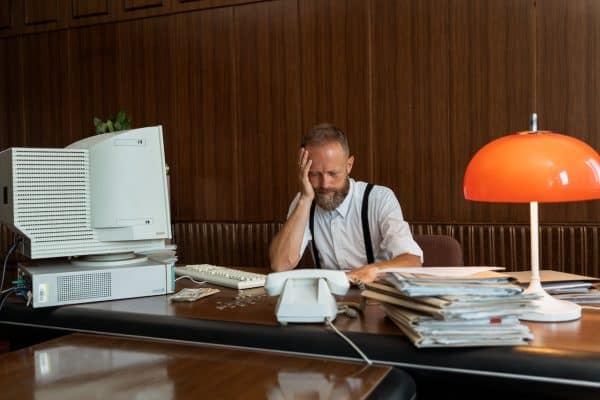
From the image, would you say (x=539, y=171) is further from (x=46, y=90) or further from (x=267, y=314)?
(x=46, y=90)

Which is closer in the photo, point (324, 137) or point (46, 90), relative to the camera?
point (324, 137)

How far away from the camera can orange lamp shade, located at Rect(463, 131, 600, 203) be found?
1.35 metres

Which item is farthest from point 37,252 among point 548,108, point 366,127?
point 548,108

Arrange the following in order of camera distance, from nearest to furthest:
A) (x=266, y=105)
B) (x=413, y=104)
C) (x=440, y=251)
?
(x=440, y=251), (x=413, y=104), (x=266, y=105)

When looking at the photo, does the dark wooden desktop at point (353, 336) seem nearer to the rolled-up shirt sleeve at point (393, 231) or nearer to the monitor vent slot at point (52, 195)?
the monitor vent slot at point (52, 195)

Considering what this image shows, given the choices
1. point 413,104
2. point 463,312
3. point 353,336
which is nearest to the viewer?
point 463,312

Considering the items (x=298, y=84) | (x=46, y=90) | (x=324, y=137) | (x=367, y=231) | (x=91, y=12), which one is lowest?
(x=367, y=231)

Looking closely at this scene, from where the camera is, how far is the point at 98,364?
52.1 inches

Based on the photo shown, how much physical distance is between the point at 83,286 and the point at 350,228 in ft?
4.13

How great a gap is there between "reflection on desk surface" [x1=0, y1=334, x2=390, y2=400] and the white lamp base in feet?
1.47

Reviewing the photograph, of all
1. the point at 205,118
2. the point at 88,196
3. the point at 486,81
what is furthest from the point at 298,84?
the point at 88,196

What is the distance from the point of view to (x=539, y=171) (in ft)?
4.45

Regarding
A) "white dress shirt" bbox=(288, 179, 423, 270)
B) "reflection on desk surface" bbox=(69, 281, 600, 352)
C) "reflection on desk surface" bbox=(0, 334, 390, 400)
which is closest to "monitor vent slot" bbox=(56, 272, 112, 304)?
"reflection on desk surface" bbox=(69, 281, 600, 352)

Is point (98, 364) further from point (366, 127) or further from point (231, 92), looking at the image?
point (231, 92)
